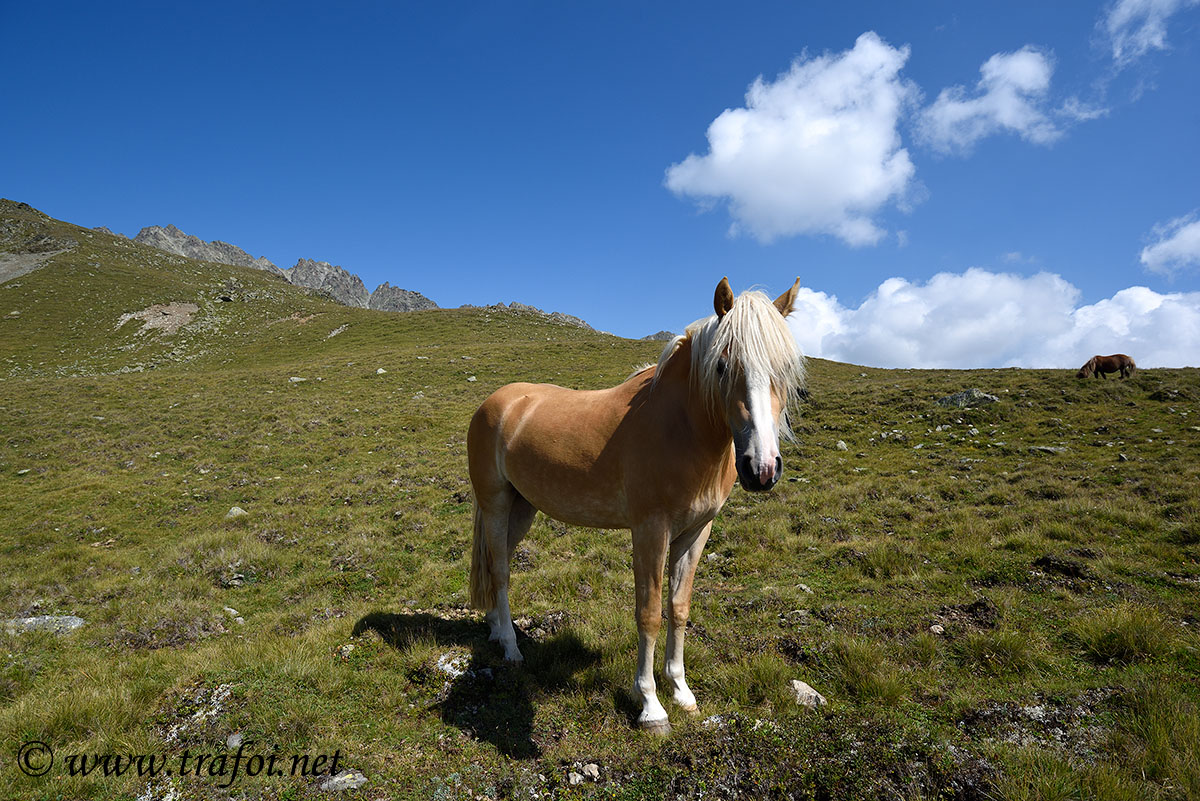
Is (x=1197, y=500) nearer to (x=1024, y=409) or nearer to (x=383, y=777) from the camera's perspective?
(x=1024, y=409)

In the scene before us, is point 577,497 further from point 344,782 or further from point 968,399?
point 968,399

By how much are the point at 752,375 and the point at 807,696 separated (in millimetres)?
2913

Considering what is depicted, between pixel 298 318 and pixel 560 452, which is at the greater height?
pixel 298 318

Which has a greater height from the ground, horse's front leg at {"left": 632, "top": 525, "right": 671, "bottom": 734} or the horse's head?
the horse's head

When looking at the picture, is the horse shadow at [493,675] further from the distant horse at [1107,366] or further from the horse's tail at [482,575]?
the distant horse at [1107,366]

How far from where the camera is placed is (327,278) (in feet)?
594

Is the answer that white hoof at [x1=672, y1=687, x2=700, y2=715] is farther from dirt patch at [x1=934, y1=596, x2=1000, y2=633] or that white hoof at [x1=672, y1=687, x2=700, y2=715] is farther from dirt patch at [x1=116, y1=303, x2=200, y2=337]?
dirt patch at [x1=116, y1=303, x2=200, y2=337]

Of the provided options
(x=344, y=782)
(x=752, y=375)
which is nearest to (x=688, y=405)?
(x=752, y=375)

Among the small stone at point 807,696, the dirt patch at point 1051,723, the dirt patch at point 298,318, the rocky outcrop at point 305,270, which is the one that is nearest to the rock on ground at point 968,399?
the dirt patch at point 1051,723

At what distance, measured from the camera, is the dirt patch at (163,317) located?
42500 millimetres

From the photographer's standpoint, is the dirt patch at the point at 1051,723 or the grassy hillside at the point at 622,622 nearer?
the dirt patch at the point at 1051,723

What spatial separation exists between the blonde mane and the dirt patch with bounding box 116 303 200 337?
54.8 meters

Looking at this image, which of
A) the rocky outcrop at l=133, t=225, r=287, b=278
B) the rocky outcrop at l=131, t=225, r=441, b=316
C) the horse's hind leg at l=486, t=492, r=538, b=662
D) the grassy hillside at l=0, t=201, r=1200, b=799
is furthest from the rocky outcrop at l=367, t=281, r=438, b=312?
the horse's hind leg at l=486, t=492, r=538, b=662

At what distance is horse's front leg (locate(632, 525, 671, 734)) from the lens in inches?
153
